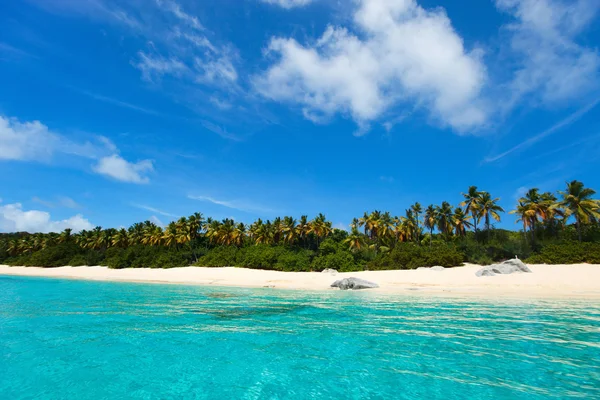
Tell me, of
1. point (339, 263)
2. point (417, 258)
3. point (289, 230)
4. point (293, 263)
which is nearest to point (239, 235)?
point (289, 230)

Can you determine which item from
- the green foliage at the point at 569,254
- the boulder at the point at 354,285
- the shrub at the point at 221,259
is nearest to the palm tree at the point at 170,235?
the shrub at the point at 221,259

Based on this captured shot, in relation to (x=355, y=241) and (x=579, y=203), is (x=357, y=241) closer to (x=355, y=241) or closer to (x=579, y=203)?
(x=355, y=241)

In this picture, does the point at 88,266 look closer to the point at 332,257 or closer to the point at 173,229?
the point at 173,229

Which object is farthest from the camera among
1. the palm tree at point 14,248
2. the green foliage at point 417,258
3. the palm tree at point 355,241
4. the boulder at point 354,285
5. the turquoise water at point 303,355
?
the palm tree at point 14,248

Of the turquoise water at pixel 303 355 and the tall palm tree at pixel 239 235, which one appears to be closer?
the turquoise water at pixel 303 355

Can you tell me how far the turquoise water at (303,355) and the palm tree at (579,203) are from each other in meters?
38.1

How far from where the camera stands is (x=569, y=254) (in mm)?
37156

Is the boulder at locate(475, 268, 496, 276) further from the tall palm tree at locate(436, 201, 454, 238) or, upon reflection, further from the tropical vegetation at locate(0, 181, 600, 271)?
the tall palm tree at locate(436, 201, 454, 238)

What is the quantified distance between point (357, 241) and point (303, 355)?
182 feet

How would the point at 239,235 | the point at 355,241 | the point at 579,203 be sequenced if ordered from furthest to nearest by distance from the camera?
the point at 239,235, the point at 355,241, the point at 579,203

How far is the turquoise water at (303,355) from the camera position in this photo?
659 cm

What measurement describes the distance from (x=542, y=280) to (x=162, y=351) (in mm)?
32232

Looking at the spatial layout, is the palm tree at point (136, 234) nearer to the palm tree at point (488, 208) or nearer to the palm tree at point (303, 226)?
the palm tree at point (303, 226)

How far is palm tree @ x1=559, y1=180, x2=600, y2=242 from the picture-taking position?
44562 millimetres
